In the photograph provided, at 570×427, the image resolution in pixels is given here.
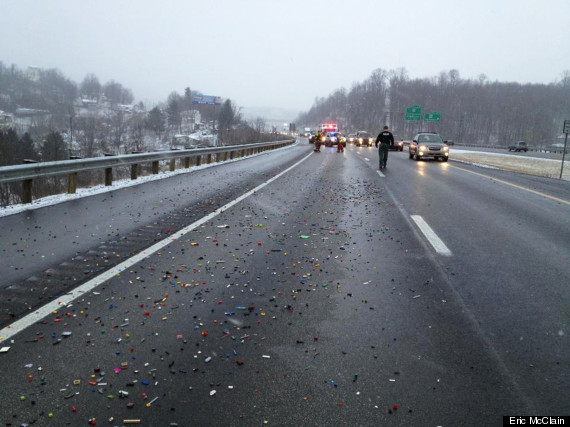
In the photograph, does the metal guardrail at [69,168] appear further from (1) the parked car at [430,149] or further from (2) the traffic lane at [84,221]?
(1) the parked car at [430,149]

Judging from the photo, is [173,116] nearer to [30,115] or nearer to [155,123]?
[155,123]


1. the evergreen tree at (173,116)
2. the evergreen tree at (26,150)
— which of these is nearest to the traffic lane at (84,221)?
the evergreen tree at (26,150)

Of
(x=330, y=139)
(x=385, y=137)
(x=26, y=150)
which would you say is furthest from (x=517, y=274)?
(x=26, y=150)

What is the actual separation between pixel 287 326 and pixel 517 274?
130 inches

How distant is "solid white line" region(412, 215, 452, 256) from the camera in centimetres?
618

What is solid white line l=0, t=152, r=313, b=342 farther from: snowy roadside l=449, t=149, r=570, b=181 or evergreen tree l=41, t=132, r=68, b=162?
evergreen tree l=41, t=132, r=68, b=162

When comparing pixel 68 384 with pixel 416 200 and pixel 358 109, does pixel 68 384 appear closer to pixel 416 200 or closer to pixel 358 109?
pixel 416 200

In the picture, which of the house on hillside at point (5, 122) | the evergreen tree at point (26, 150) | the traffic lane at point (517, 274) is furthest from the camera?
the house on hillside at point (5, 122)

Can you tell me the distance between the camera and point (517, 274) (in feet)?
17.1

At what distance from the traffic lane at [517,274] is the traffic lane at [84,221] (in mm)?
5020

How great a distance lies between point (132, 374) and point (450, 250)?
494cm

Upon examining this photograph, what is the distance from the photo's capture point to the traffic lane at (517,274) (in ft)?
10.4

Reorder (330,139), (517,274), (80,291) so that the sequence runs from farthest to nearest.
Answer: (330,139) → (517,274) → (80,291)

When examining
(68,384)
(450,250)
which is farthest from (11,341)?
(450,250)
